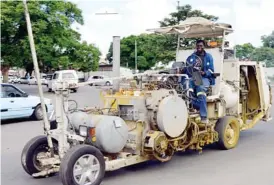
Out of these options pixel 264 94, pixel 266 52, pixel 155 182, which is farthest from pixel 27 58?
pixel 266 52

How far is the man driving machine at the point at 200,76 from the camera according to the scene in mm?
7711

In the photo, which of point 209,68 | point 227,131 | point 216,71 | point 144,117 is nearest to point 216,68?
point 216,71

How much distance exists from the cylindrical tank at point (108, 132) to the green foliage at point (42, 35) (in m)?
22.5

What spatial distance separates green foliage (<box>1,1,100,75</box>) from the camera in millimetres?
27609

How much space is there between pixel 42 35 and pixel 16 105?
619 inches

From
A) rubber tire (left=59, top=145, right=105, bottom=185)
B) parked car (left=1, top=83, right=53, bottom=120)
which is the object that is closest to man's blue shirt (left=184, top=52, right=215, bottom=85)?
rubber tire (left=59, top=145, right=105, bottom=185)

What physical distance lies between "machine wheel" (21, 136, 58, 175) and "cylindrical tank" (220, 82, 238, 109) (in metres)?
4.02

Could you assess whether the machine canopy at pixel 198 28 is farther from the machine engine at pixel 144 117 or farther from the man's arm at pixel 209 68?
the machine engine at pixel 144 117

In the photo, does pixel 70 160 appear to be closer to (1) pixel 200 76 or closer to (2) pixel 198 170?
(2) pixel 198 170

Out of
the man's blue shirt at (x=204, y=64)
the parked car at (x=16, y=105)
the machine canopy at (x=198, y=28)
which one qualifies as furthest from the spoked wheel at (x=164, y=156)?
the parked car at (x=16, y=105)

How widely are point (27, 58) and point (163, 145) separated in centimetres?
2357

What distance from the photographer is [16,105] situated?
1352 cm

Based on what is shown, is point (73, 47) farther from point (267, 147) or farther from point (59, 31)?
point (267, 147)

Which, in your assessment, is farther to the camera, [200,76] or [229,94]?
[229,94]
